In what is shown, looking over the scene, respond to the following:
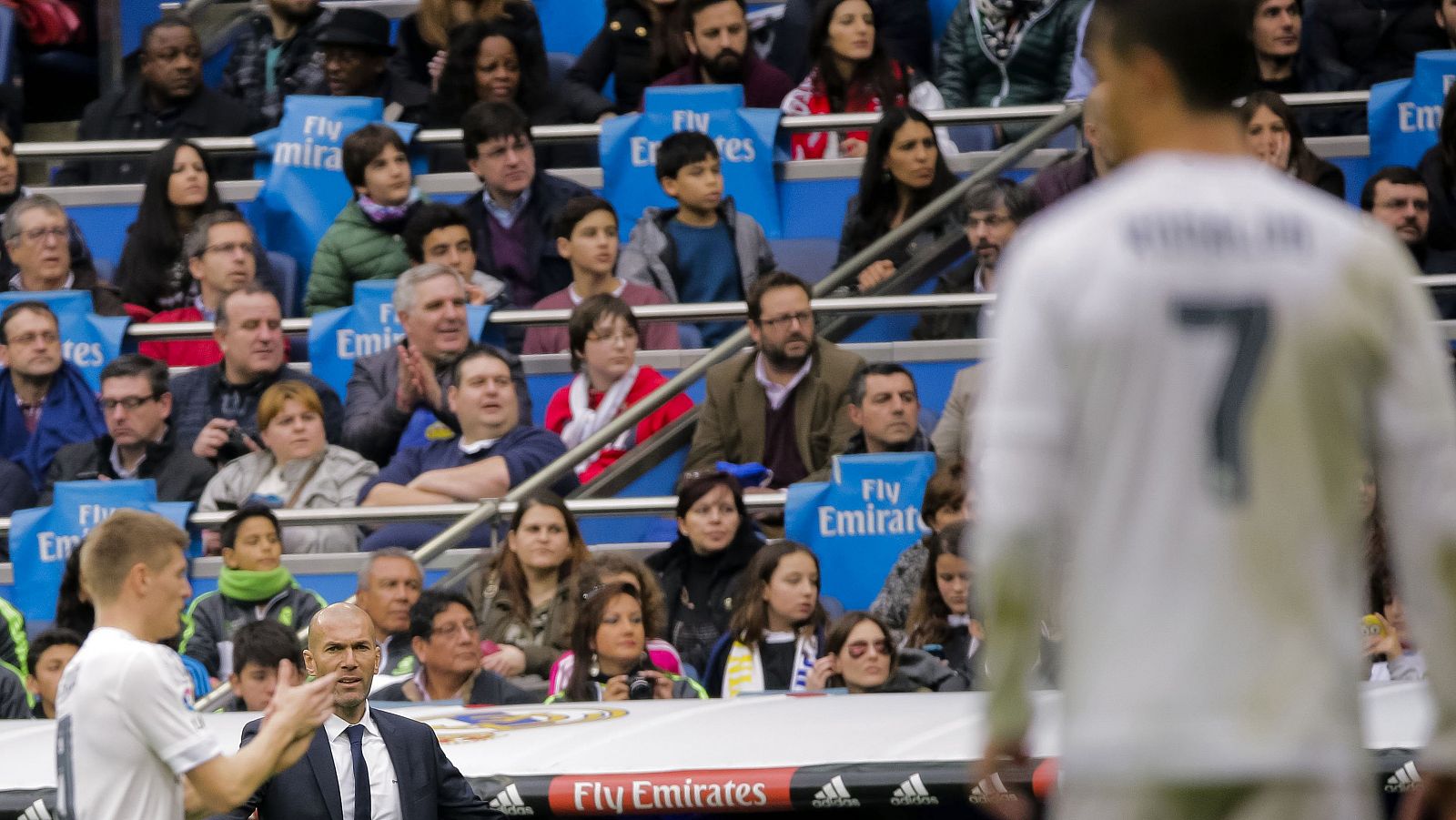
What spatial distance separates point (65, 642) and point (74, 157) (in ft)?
14.0

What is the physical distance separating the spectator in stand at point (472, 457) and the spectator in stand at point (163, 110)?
2994 millimetres

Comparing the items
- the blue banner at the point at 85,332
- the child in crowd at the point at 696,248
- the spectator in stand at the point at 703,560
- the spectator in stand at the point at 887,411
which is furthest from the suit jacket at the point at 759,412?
the blue banner at the point at 85,332

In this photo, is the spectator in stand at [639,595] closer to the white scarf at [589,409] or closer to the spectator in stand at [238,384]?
the white scarf at [589,409]

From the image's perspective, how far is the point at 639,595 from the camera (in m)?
7.46

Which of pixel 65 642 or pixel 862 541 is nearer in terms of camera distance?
pixel 65 642

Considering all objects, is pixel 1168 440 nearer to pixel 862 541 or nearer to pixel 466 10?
pixel 862 541

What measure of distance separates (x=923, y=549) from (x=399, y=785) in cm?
280

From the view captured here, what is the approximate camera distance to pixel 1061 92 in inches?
430

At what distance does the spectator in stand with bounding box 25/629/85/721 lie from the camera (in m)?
7.67

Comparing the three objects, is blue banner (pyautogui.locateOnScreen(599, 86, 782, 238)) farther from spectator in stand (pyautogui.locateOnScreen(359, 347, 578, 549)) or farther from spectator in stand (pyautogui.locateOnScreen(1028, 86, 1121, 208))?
spectator in stand (pyautogui.locateOnScreen(359, 347, 578, 549))

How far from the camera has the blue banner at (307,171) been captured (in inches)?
432

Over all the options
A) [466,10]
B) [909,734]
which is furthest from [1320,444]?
[466,10]

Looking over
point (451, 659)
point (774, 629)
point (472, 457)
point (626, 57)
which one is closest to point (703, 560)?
point (774, 629)

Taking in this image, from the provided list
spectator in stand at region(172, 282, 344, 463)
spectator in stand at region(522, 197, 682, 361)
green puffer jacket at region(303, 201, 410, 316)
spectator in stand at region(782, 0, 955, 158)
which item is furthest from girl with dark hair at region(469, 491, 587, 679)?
spectator in stand at region(782, 0, 955, 158)
